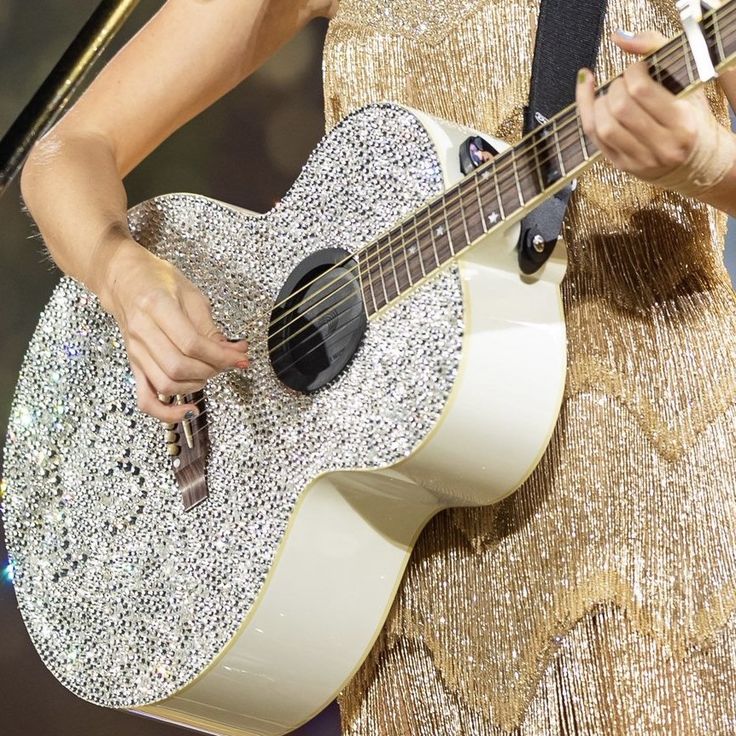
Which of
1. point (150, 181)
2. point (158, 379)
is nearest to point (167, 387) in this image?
point (158, 379)

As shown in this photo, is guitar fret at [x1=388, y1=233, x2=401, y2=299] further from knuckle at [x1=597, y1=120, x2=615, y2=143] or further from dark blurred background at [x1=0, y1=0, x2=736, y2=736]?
dark blurred background at [x1=0, y1=0, x2=736, y2=736]

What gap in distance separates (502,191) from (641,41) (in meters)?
0.14

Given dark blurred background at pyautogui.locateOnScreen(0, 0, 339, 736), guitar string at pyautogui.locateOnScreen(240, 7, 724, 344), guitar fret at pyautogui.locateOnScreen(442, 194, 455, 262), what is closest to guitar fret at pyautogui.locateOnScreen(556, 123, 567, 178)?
guitar string at pyautogui.locateOnScreen(240, 7, 724, 344)

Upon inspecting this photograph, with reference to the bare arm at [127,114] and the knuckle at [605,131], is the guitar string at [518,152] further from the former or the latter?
the bare arm at [127,114]

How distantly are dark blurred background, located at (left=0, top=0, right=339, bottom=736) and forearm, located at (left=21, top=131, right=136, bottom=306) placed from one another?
47cm

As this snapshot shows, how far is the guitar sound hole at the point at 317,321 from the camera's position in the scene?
944 millimetres

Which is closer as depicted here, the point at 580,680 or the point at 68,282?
the point at 580,680

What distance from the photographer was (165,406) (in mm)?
1003

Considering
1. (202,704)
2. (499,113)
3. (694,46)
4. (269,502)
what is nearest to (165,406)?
(269,502)

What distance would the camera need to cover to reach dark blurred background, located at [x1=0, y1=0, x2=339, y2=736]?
67.1 inches

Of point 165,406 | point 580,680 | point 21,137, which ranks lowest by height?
point 580,680

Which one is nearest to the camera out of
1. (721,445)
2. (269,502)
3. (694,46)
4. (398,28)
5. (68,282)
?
(694,46)

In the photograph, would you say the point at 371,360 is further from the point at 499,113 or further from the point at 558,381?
the point at 499,113

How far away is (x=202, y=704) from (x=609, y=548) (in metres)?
0.39
